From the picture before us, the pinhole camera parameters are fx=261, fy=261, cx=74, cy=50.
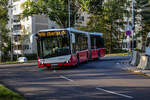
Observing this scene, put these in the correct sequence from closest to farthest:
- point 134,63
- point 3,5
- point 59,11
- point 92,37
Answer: point 134,63, point 92,37, point 59,11, point 3,5

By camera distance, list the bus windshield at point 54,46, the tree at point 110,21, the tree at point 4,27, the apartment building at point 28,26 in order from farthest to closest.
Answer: the apartment building at point 28,26, the tree at point 110,21, the tree at point 4,27, the bus windshield at point 54,46

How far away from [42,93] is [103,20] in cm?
4802

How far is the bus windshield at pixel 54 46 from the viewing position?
18688 mm

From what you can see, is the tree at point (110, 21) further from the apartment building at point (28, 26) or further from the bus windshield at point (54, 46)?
the bus windshield at point (54, 46)

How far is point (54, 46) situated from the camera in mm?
18656

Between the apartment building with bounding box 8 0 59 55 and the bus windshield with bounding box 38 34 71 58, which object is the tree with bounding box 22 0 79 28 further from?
the bus windshield with bounding box 38 34 71 58

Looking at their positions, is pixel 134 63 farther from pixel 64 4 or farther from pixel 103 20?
pixel 103 20

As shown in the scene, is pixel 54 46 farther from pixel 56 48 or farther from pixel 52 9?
pixel 52 9

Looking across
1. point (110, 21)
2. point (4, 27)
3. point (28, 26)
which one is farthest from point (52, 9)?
point (28, 26)

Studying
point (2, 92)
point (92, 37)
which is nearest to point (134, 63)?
point (92, 37)

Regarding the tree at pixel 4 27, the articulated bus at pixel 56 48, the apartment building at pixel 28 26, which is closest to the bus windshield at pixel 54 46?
the articulated bus at pixel 56 48

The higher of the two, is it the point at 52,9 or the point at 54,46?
the point at 52,9

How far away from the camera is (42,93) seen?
31.0ft

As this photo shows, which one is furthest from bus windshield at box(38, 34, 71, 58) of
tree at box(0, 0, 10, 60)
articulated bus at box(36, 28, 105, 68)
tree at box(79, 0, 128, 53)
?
tree at box(79, 0, 128, 53)
